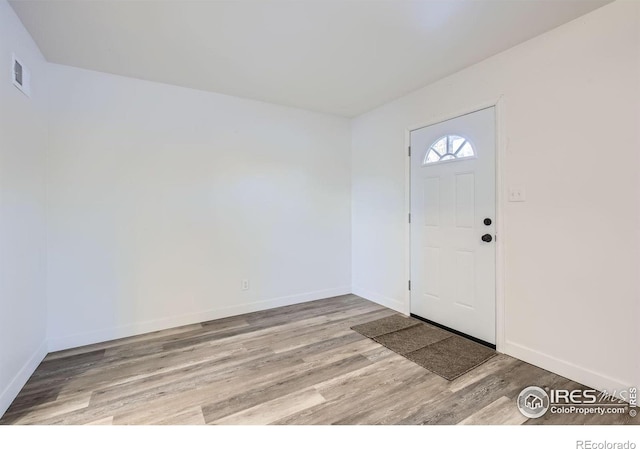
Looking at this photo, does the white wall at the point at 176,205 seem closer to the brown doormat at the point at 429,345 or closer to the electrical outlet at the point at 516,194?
the brown doormat at the point at 429,345

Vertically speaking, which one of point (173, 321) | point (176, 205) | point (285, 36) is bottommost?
point (173, 321)

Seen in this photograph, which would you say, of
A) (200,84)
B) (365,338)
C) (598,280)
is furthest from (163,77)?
(598,280)

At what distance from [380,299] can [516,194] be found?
197cm

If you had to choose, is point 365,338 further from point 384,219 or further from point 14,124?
point 14,124

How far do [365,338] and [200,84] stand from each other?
294 cm

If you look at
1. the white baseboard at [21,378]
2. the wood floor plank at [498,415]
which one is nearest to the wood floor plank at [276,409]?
the wood floor plank at [498,415]

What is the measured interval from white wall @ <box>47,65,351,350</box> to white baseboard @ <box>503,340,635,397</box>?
7.23 ft

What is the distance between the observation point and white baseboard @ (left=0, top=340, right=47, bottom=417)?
1721mm

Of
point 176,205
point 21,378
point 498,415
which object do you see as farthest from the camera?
point 176,205

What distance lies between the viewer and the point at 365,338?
2.71m

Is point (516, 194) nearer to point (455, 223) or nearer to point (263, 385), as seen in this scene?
point (455, 223)

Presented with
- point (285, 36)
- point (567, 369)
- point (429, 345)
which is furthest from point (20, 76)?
point (567, 369)

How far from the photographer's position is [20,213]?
198 centimetres

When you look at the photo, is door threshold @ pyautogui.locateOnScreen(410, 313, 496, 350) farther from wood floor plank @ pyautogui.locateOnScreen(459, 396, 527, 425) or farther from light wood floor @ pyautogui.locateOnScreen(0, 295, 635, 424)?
wood floor plank @ pyautogui.locateOnScreen(459, 396, 527, 425)
